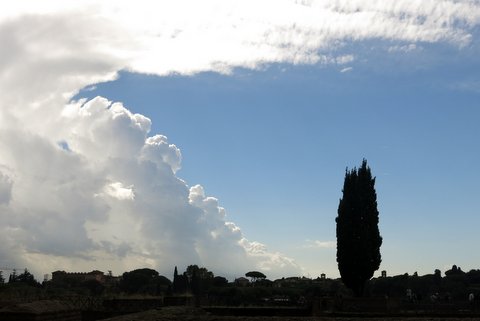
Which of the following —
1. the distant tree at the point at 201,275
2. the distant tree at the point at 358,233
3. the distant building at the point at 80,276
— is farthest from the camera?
the distant building at the point at 80,276

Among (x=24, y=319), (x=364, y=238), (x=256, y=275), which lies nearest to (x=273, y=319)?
(x=24, y=319)

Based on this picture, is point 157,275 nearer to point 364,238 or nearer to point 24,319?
point 364,238

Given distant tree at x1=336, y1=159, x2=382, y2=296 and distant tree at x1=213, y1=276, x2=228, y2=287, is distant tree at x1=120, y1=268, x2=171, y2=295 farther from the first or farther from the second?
distant tree at x1=336, y1=159, x2=382, y2=296

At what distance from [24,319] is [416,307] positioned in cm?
2567

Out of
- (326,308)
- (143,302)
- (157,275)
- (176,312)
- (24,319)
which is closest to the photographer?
(24,319)

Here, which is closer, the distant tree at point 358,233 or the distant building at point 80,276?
the distant tree at point 358,233

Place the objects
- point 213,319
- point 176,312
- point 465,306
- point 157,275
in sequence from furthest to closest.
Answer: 1. point 157,275
2. point 465,306
3. point 176,312
4. point 213,319

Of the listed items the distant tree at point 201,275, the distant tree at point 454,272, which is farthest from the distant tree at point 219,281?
the distant tree at point 454,272

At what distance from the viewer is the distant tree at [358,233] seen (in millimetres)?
35562

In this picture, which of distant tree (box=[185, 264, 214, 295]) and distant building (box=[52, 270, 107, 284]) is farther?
distant building (box=[52, 270, 107, 284])

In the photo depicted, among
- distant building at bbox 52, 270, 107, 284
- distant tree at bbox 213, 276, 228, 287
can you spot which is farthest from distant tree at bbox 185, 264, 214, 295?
distant building at bbox 52, 270, 107, 284

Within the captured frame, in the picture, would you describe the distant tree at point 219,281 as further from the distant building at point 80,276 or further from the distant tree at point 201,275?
the distant building at point 80,276

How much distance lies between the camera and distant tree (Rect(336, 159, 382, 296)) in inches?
1400

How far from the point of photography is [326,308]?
2702 centimetres
